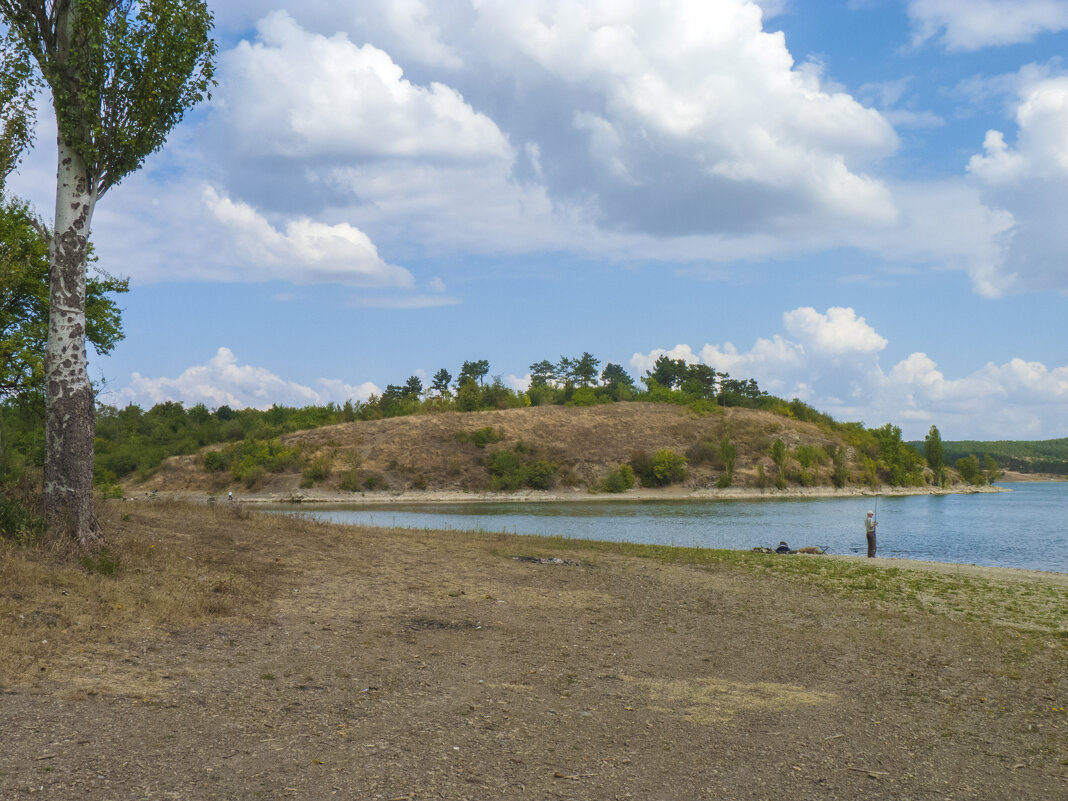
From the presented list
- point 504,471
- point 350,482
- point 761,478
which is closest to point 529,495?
point 504,471

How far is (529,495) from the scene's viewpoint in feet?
355

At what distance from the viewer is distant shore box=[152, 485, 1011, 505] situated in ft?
329

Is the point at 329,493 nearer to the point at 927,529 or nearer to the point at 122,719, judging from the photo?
the point at 927,529

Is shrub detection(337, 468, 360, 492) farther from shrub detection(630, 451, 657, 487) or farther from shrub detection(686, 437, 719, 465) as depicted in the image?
shrub detection(686, 437, 719, 465)

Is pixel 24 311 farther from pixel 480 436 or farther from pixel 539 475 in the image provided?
pixel 480 436

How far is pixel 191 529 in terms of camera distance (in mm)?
19109

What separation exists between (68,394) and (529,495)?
96.1 m

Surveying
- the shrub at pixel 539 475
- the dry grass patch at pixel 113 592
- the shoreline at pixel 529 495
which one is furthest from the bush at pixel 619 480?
the dry grass patch at pixel 113 592

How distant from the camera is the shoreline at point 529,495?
100250 mm

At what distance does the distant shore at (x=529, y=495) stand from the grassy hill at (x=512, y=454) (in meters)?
1.68

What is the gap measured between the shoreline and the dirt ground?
83496 mm

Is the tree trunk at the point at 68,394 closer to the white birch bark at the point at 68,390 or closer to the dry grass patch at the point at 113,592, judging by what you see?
the white birch bark at the point at 68,390

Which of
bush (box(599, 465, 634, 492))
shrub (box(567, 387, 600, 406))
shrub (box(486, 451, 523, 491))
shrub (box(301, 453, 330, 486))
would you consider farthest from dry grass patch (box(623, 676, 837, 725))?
shrub (box(567, 387, 600, 406))

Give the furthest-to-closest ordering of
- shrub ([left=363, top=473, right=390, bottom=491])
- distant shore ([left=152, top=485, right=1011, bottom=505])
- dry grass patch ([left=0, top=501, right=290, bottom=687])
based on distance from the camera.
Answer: shrub ([left=363, top=473, right=390, bottom=491]) < distant shore ([left=152, top=485, right=1011, bottom=505]) < dry grass patch ([left=0, top=501, right=290, bottom=687])
